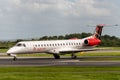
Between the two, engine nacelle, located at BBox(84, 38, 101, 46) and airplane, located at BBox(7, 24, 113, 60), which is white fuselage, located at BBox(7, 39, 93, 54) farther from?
engine nacelle, located at BBox(84, 38, 101, 46)

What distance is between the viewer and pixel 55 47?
6003 cm

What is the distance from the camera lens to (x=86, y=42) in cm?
6216

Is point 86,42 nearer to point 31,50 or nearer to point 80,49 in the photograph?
point 80,49

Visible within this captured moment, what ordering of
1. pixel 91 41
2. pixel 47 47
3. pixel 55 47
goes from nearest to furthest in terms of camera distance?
1. pixel 47 47
2. pixel 55 47
3. pixel 91 41

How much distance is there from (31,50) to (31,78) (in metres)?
32.0

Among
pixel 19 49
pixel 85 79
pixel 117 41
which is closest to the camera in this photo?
pixel 85 79

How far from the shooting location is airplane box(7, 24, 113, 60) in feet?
187

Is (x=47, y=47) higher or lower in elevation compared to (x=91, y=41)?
lower

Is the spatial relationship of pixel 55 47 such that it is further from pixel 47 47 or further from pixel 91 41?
pixel 91 41

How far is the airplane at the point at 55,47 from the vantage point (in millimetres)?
57116

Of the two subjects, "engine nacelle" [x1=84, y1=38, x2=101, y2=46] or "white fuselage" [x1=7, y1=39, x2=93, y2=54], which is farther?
"engine nacelle" [x1=84, y1=38, x2=101, y2=46]

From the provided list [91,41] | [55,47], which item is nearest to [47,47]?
[55,47]

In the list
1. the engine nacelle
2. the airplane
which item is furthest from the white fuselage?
the engine nacelle

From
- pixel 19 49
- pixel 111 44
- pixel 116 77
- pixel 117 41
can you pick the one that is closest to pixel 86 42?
pixel 19 49
